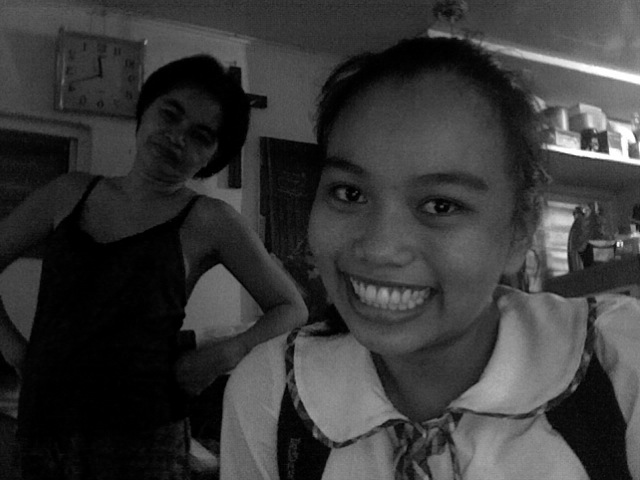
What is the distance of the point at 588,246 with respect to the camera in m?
2.33

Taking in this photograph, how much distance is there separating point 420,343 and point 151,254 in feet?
1.86

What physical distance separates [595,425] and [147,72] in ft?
6.50

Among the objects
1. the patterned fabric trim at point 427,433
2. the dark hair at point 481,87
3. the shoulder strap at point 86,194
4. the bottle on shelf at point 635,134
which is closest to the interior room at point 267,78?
the bottle on shelf at point 635,134

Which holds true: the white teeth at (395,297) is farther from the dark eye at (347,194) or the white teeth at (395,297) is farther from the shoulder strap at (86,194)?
the shoulder strap at (86,194)

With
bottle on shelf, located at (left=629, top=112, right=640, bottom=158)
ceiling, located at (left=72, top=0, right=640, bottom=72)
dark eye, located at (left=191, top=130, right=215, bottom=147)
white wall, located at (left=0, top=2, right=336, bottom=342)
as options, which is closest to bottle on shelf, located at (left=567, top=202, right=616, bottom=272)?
bottle on shelf, located at (left=629, top=112, right=640, bottom=158)

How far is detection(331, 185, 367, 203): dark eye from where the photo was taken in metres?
0.69

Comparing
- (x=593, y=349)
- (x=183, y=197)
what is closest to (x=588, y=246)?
(x=183, y=197)

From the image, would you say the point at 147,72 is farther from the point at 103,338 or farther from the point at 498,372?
the point at 498,372

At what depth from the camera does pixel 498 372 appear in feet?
2.15

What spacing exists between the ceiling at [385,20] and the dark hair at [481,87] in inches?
57.9

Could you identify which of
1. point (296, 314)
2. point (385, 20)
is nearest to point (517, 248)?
point (296, 314)

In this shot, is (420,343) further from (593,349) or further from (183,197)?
(183,197)

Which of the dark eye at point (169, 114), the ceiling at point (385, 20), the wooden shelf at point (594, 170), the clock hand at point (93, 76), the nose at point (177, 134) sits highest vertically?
the ceiling at point (385, 20)

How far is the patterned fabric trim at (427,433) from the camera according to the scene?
0.61m
